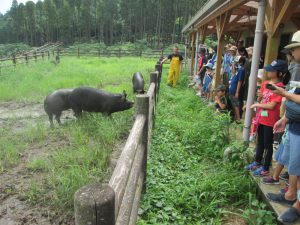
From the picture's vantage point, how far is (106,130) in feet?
17.4

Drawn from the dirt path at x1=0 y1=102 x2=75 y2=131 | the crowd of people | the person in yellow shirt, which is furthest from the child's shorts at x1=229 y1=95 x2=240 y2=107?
the person in yellow shirt

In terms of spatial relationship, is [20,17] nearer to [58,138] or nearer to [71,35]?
[71,35]

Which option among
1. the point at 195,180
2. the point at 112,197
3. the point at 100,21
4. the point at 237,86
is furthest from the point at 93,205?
the point at 100,21

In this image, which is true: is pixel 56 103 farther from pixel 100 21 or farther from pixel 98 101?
pixel 100 21

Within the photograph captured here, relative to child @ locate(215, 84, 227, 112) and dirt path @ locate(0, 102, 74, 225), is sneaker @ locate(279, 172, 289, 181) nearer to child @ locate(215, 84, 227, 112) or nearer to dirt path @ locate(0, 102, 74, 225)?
dirt path @ locate(0, 102, 74, 225)

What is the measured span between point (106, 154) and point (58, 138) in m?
1.69

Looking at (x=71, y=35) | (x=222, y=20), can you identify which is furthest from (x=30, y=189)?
(x=71, y=35)

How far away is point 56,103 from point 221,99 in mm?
3569

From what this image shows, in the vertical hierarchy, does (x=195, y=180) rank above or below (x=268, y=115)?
below

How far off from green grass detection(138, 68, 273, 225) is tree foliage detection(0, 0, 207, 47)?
43.0 metres

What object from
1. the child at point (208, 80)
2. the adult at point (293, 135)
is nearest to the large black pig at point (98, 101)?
the child at point (208, 80)

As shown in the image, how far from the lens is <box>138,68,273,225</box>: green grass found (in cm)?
301

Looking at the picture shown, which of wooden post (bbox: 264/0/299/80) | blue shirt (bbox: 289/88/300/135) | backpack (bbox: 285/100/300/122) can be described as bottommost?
blue shirt (bbox: 289/88/300/135)

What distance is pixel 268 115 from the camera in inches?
128
